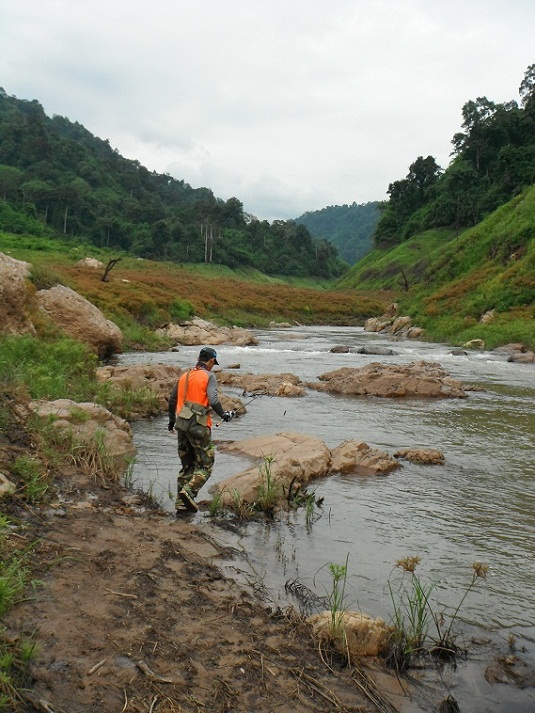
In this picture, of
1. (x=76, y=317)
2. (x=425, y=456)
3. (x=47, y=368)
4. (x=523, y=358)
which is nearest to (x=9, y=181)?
(x=76, y=317)

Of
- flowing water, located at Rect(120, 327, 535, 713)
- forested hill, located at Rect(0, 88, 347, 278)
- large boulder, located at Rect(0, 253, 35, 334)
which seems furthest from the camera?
forested hill, located at Rect(0, 88, 347, 278)

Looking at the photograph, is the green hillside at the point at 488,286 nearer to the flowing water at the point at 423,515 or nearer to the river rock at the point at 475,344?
the river rock at the point at 475,344

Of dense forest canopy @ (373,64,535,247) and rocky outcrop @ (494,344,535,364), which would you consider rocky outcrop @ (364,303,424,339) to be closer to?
rocky outcrop @ (494,344,535,364)

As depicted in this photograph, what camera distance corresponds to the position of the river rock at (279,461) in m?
7.74

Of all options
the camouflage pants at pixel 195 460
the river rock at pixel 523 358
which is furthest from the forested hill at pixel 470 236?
the camouflage pants at pixel 195 460

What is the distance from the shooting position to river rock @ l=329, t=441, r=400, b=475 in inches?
366

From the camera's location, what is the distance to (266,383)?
17781mm

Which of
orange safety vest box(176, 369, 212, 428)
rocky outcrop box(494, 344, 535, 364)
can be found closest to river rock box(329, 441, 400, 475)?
orange safety vest box(176, 369, 212, 428)

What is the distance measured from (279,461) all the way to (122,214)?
110155 millimetres

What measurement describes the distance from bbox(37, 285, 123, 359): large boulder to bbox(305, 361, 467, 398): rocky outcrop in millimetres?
7741

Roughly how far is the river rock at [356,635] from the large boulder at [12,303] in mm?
12959

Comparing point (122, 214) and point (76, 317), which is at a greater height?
point (122, 214)

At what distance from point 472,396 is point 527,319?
16.1m

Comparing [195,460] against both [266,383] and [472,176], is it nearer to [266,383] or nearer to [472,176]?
[266,383]
